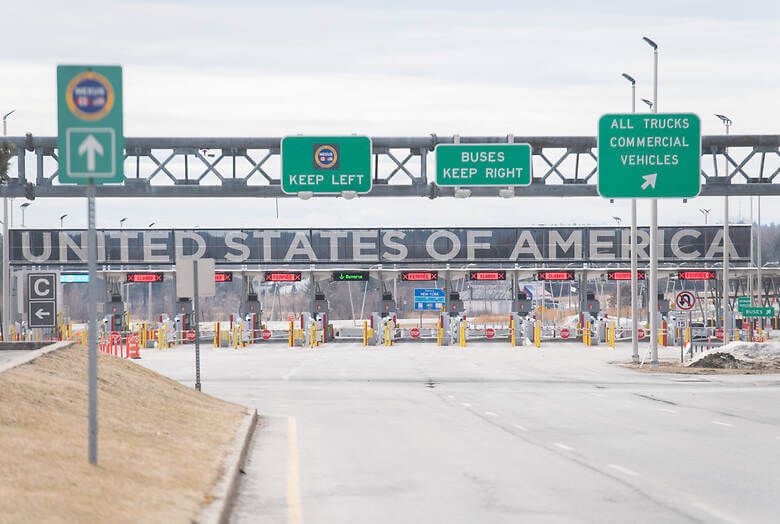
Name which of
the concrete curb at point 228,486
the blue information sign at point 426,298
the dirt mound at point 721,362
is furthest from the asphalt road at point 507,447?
the blue information sign at point 426,298

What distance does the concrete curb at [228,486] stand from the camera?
9094mm

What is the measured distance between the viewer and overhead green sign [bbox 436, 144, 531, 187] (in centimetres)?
2923

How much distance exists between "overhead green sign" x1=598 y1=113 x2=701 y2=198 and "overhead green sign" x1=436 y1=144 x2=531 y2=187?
7.15 ft

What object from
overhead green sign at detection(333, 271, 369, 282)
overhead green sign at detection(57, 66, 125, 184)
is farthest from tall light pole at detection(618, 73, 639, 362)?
overhead green sign at detection(57, 66, 125, 184)

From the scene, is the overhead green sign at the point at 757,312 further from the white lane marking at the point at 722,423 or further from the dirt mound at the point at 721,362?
the white lane marking at the point at 722,423

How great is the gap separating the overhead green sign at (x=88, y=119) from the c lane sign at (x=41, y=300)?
14.4 metres

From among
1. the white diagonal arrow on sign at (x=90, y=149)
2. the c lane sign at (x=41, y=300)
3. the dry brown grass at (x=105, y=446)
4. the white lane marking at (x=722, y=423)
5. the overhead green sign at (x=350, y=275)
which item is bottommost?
the white lane marking at (x=722, y=423)

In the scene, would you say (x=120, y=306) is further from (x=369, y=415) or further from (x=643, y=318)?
(x=643, y=318)

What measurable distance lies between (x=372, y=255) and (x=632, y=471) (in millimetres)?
52678

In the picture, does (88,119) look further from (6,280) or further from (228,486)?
(6,280)

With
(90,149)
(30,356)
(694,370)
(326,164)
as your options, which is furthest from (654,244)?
(90,149)

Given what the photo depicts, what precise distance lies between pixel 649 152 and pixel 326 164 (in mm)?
8923

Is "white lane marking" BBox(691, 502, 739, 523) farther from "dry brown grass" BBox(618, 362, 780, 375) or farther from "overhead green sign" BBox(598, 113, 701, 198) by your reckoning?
"dry brown grass" BBox(618, 362, 780, 375)

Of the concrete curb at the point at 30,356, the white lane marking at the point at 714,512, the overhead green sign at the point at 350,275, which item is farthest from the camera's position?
the overhead green sign at the point at 350,275
